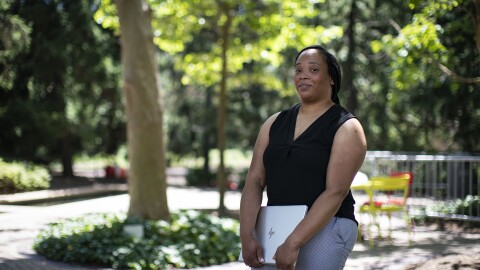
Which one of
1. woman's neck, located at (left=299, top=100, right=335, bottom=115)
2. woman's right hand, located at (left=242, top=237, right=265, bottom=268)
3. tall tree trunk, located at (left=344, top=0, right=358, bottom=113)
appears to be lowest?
woman's right hand, located at (left=242, top=237, right=265, bottom=268)

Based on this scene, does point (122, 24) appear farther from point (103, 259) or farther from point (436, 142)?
point (436, 142)

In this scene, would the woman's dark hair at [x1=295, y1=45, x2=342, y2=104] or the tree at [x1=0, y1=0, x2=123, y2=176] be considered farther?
the tree at [x1=0, y1=0, x2=123, y2=176]

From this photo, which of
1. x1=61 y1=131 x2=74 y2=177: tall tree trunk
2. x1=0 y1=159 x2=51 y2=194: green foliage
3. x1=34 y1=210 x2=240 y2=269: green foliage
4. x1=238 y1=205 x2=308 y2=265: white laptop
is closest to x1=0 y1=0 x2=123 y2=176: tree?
x1=61 y1=131 x2=74 y2=177: tall tree trunk

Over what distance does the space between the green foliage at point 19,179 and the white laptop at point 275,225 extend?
1348cm

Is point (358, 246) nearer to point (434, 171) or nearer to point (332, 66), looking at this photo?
point (434, 171)

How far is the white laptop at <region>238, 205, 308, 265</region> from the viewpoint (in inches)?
106

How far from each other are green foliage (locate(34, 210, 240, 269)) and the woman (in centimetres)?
495

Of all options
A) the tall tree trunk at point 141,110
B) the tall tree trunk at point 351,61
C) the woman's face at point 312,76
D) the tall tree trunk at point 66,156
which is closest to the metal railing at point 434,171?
the tall tree trunk at point 351,61

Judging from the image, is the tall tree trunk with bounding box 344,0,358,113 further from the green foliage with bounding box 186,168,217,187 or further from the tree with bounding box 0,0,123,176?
the tree with bounding box 0,0,123,176

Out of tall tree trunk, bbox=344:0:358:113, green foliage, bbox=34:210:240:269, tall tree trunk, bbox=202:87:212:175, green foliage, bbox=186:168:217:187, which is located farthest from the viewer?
tall tree trunk, bbox=202:87:212:175

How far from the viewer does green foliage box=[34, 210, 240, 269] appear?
7656 millimetres

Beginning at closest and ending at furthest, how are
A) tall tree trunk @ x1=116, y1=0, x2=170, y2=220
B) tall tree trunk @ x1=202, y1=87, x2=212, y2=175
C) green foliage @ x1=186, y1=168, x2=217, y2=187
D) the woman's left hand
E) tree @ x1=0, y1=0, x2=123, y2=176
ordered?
the woman's left hand
tall tree trunk @ x1=116, y1=0, x2=170, y2=220
tree @ x1=0, y1=0, x2=123, y2=176
green foliage @ x1=186, y1=168, x2=217, y2=187
tall tree trunk @ x1=202, y1=87, x2=212, y2=175

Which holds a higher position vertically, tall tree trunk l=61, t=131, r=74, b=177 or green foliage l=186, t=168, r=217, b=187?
tall tree trunk l=61, t=131, r=74, b=177

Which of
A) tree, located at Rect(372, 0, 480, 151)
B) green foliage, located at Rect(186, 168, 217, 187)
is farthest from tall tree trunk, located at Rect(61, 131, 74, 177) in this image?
tree, located at Rect(372, 0, 480, 151)
